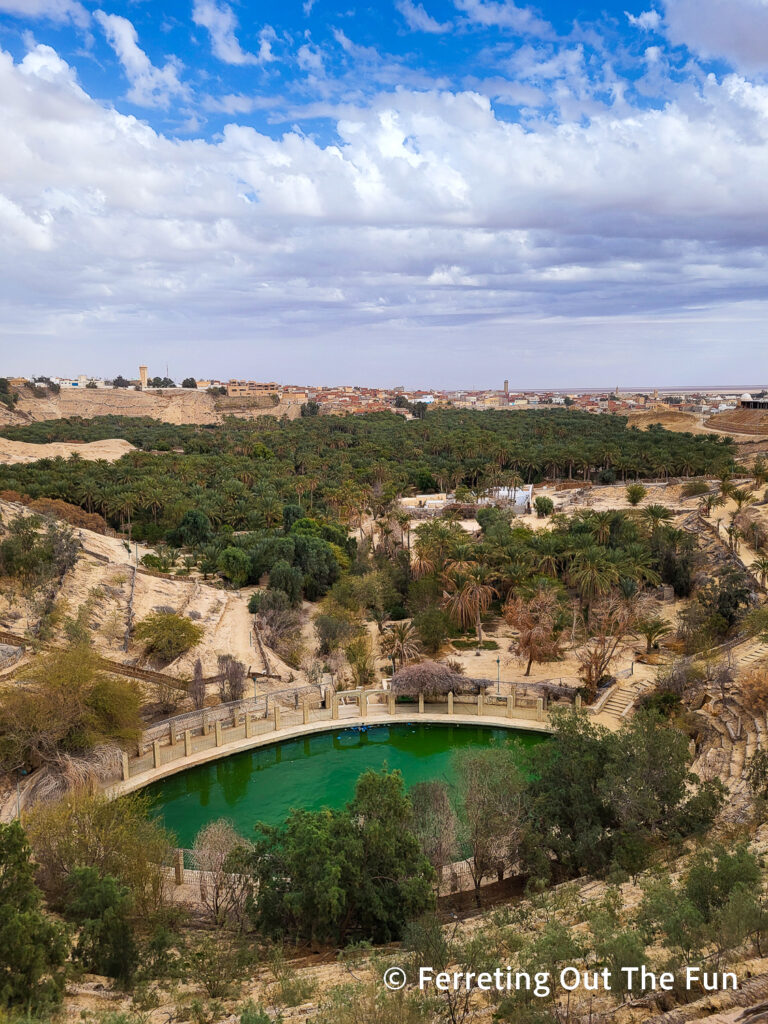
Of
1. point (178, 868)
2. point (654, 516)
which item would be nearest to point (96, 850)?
point (178, 868)

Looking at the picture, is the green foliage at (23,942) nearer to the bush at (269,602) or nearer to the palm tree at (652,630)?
the bush at (269,602)

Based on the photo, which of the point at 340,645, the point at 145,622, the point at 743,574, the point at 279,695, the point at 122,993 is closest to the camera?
the point at 122,993

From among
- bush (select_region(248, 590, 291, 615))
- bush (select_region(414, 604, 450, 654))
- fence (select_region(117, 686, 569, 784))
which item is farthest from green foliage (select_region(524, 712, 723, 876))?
bush (select_region(248, 590, 291, 615))

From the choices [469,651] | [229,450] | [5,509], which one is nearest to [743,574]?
[469,651]

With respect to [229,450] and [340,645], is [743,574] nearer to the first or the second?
[340,645]

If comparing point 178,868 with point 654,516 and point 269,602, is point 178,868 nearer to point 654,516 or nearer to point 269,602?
point 269,602

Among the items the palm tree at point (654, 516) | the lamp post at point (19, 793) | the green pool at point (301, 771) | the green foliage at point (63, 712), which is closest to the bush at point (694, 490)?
the palm tree at point (654, 516)

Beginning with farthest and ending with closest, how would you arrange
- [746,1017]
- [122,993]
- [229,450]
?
1. [229,450]
2. [122,993]
3. [746,1017]
